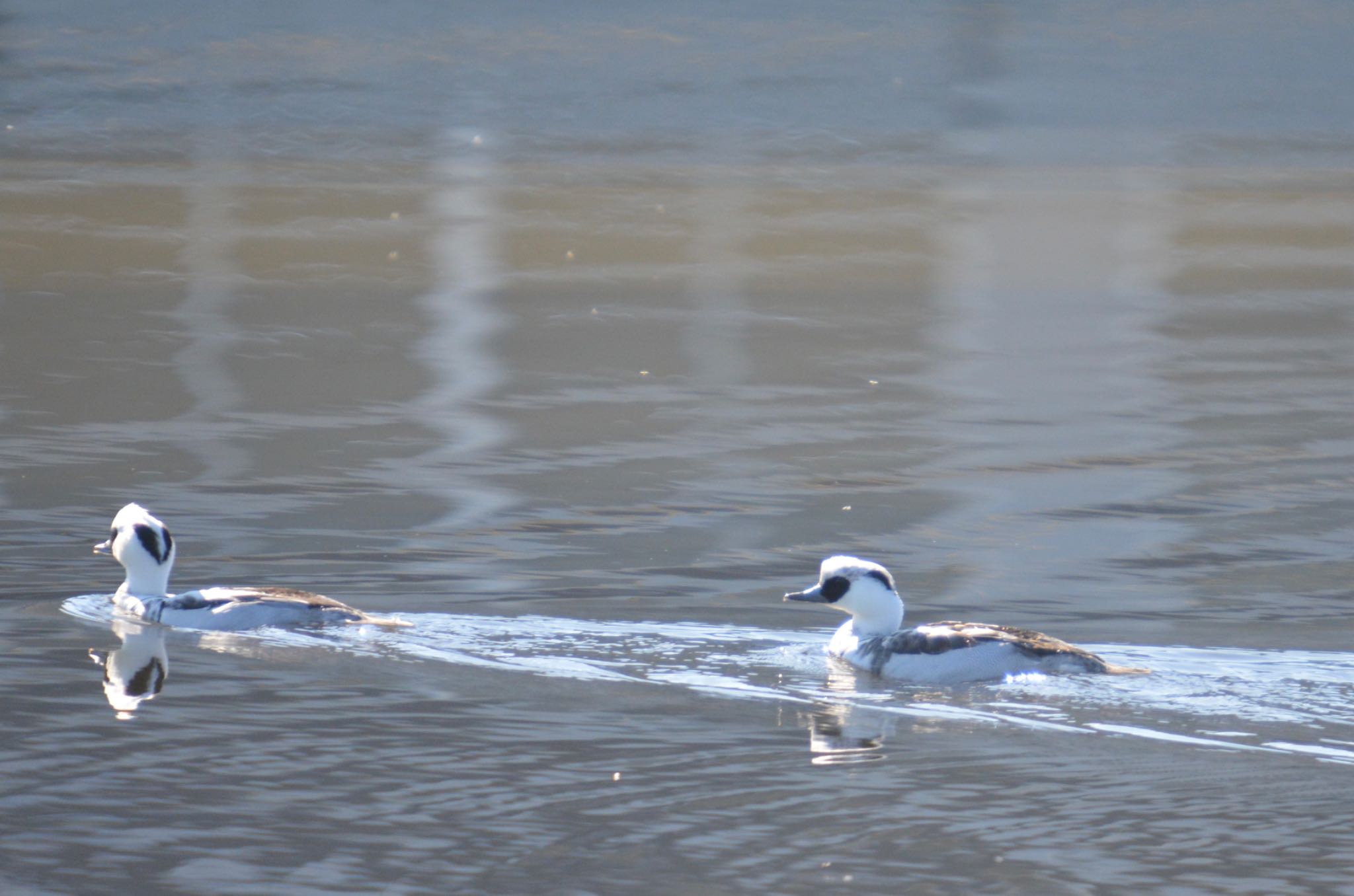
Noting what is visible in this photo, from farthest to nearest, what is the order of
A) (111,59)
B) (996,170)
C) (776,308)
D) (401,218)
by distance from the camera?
(111,59) < (996,170) < (401,218) < (776,308)

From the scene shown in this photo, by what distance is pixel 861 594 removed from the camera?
8.68 metres

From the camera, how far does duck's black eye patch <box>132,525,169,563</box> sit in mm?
9227

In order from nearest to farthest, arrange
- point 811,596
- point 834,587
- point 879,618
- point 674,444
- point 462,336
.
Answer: point 879,618 → point 834,587 → point 811,596 → point 674,444 → point 462,336

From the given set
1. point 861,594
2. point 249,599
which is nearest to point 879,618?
point 861,594

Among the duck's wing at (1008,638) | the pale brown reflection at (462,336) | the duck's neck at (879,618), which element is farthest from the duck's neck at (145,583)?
the duck's wing at (1008,638)

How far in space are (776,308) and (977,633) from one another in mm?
11026

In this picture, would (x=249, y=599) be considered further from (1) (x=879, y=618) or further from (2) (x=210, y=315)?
(2) (x=210, y=315)

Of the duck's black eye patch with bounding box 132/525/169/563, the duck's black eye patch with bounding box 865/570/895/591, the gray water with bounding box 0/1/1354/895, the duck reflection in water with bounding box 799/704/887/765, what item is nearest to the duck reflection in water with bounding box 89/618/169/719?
the gray water with bounding box 0/1/1354/895

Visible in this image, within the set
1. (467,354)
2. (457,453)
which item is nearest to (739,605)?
(457,453)

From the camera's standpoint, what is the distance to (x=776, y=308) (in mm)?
18984

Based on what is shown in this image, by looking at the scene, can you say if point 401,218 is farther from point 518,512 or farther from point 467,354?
point 518,512

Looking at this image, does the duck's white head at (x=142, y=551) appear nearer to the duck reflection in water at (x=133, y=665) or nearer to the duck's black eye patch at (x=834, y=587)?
the duck reflection in water at (x=133, y=665)

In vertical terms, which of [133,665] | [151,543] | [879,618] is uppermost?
[151,543]

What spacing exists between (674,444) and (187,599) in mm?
4547
